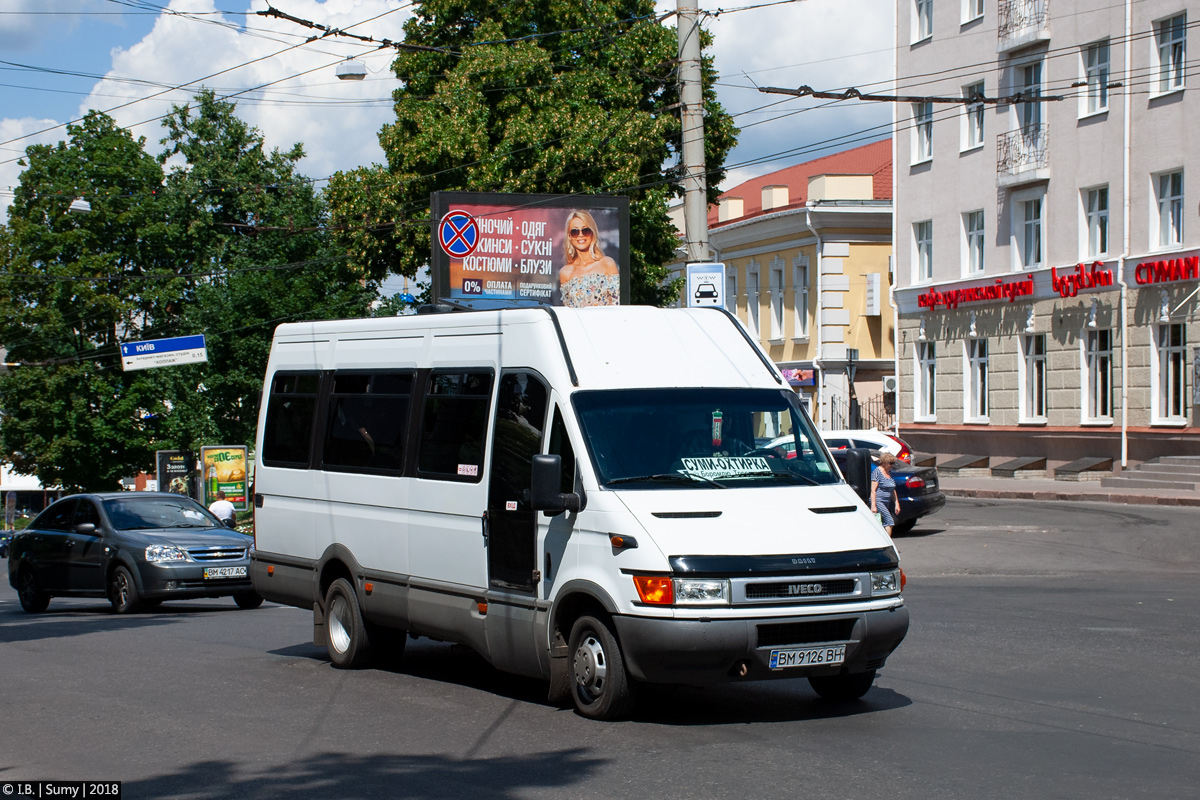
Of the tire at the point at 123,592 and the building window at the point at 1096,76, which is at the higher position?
the building window at the point at 1096,76

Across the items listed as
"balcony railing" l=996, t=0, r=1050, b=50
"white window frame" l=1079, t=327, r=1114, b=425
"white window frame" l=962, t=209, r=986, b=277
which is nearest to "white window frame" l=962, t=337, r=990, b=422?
"white window frame" l=962, t=209, r=986, b=277

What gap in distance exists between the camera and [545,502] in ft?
27.2

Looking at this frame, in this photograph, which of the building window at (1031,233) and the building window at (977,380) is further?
the building window at (977,380)

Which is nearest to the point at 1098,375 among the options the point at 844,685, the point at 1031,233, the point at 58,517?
the point at 1031,233

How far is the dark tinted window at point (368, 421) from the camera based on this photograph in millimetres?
10688

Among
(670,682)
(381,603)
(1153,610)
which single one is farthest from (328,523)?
(1153,610)

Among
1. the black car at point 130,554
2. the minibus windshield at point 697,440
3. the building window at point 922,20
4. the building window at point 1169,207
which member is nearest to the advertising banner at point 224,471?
the black car at point 130,554

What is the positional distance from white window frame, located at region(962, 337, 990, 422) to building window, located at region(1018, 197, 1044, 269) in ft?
9.08

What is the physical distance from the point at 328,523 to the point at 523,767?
4717 mm

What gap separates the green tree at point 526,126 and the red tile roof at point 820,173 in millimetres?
11652

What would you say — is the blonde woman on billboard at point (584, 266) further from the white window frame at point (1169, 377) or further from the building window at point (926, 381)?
the building window at point (926, 381)

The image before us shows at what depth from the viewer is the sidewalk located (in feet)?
89.5

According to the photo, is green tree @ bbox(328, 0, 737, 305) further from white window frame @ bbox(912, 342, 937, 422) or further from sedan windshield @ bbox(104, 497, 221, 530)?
sedan windshield @ bbox(104, 497, 221, 530)

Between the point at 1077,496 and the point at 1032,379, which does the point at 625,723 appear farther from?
the point at 1032,379
